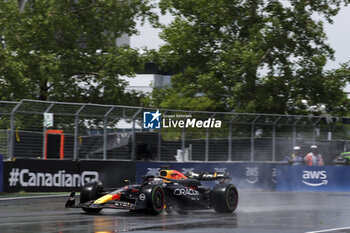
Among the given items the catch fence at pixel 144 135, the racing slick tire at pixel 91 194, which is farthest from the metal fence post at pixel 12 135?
the racing slick tire at pixel 91 194

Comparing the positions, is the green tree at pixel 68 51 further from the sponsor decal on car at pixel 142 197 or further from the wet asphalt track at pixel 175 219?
the sponsor decal on car at pixel 142 197

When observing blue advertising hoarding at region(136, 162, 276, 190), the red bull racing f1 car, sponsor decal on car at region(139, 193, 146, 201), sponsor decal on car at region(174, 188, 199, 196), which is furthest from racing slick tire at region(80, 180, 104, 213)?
blue advertising hoarding at region(136, 162, 276, 190)

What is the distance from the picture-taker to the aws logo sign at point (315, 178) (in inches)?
1048

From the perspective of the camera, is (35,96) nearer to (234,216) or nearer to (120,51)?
(120,51)

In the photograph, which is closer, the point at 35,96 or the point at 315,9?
the point at 35,96

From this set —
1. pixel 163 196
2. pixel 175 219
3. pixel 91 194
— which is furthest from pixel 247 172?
pixel 175 219

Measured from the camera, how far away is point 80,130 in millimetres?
21719

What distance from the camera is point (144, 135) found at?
23547 mm

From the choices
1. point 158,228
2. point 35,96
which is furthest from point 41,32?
point 158,228

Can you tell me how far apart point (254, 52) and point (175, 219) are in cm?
1988

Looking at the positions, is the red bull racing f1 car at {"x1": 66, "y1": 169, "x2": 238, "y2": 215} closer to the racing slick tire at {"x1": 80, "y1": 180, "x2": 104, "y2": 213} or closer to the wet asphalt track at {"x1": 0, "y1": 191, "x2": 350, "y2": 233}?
the racing slick tire at {"x1": 80, "y1": 180, "x2": 104, "y2": 213}

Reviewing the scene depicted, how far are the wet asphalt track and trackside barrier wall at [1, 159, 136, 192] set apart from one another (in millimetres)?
1385

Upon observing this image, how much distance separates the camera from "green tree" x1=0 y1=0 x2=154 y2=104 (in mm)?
30109

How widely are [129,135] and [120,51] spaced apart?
10.4 m
